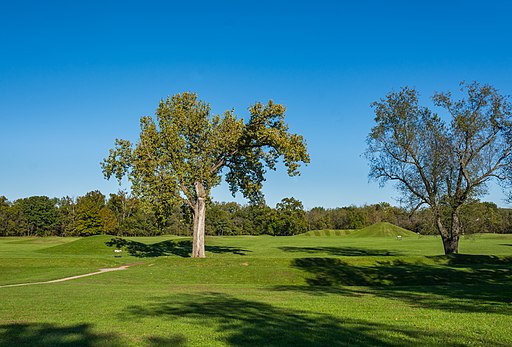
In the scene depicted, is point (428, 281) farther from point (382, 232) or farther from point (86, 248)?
point (382, 232)

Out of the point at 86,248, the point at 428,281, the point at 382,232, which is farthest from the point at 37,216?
the point at 428,281

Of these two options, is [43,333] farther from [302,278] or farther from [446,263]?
[446,263]

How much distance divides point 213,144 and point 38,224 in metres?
82.8

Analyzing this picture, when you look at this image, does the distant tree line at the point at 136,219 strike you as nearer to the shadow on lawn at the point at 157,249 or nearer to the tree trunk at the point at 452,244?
the shadow on lawn at the point at 157,249

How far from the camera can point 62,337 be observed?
8312 millimetres

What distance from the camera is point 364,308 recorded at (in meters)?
12.5

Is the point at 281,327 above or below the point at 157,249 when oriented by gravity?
above

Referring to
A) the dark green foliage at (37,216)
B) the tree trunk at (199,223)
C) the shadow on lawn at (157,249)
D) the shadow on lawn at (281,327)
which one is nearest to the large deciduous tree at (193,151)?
the tree trunk at (199,223)

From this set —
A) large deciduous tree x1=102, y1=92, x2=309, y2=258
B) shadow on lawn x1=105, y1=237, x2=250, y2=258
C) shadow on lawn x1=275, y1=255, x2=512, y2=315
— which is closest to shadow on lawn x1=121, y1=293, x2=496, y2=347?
shadow on lawn x1=275, y1=255, x2=512, y2=315

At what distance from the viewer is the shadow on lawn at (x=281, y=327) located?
311 inches

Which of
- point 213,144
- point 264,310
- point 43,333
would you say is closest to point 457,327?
point 264,310

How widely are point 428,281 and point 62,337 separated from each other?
21.1 metres

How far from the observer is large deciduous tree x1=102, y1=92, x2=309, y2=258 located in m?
33.1

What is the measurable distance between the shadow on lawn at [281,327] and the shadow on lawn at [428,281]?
4226 mm
